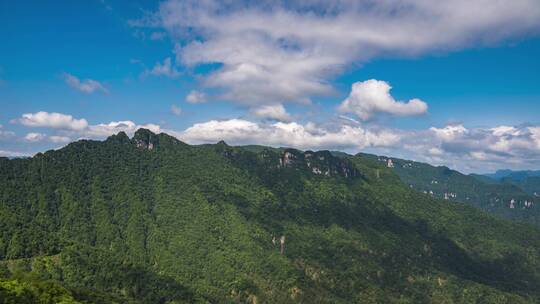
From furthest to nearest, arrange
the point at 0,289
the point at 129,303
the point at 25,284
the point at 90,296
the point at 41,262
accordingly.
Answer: the point at 41,262 < the point at 129,303 < the point at 90,296 < the point at 25,284 < the point at 0,289

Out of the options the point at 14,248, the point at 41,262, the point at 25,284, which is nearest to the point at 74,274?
the point at 41,262

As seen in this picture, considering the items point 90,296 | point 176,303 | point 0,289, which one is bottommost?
point 176,303

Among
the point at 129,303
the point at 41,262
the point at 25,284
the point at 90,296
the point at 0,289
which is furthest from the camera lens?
the point at 41,262

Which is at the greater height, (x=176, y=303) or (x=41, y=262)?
(x=41, y=262)

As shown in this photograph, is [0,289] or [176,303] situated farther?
[176,303]

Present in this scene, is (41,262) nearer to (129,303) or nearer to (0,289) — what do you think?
(129,303)

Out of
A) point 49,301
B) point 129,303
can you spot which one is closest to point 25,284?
point 49,301

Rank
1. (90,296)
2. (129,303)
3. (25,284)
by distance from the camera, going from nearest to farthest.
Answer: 1. (25,284)
2. (90,296)
3. (129,303)

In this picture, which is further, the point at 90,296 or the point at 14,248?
the point at 14,248

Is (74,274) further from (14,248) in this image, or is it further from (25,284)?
(25,284)
